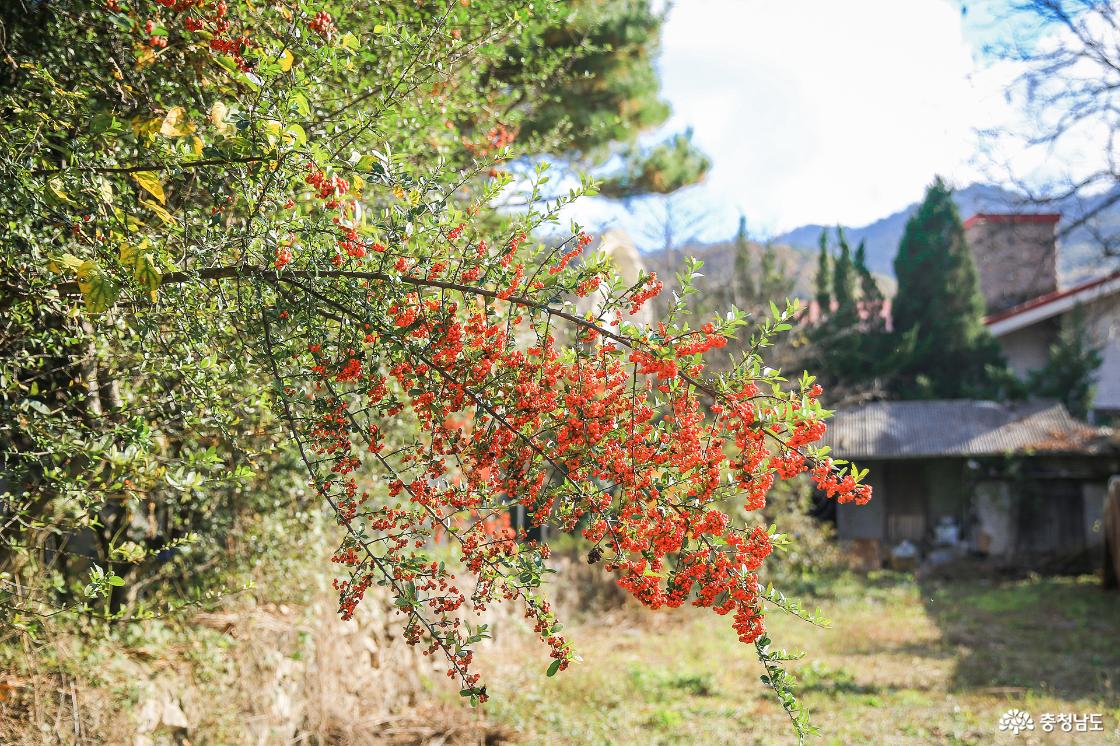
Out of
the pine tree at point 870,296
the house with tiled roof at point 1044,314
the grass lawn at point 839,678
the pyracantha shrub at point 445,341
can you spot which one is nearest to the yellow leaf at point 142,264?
the pyracantha shrub at point 445,341

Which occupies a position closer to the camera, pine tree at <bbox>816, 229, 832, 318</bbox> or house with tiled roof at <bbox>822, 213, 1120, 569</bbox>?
house with tiled roof at <bbox>822, 213, 1120, 569</bbox>

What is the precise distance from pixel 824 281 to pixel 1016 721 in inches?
678

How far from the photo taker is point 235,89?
2.80 meters

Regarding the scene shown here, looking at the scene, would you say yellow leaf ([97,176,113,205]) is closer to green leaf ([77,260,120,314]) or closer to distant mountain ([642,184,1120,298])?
green leaf ([77,260,120,314])

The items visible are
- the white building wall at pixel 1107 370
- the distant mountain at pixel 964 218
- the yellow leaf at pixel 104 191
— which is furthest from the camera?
the white building wall at pixel 1107 370

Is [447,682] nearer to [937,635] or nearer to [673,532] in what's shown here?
[673,532]

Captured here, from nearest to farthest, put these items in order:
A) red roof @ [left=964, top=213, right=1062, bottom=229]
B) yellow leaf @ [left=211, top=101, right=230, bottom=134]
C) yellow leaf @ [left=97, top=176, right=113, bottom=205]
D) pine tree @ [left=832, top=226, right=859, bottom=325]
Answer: yellow leaf @ [left=211, top=101, right=230, bottom=134]
yellow leaf @ [left=97, top=176, right=113, bottom=205]
red roof @ [left=964, top=213, right=1062, bottom=229]
pine tree @ [left=832, top=226, right=859, bottom=325]

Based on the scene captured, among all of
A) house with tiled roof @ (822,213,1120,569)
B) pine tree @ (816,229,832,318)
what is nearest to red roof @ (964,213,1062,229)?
house with tiled roof @ (822,213,1120,569)

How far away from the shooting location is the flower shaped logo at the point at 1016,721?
20.3 ft

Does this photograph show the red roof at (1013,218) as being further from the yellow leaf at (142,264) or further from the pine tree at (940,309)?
the yellow leaf at (142,264)

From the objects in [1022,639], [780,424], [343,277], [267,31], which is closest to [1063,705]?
[1022,639]

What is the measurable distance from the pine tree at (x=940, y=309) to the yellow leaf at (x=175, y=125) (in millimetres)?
19746

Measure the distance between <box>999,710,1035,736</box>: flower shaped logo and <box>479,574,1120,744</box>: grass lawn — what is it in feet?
0.24

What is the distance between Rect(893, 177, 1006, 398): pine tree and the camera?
68.4 ft
